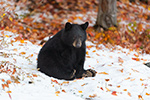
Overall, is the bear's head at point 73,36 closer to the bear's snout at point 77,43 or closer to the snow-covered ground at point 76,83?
the bear's snout at point 77,43

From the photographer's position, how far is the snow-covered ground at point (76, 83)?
11.0ft

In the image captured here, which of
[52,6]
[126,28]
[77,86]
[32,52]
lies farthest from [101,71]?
[52,6]

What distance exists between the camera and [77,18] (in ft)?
35.8

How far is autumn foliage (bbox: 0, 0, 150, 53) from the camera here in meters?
8.86

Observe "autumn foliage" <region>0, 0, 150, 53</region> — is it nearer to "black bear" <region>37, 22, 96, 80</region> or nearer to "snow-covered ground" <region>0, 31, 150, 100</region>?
"snow-covered ground" <region>0, 31, 150, 100</region>

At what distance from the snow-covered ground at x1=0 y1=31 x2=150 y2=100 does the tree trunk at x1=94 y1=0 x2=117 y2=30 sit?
3.38 metres

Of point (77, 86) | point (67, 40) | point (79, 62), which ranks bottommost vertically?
point (77, 86)

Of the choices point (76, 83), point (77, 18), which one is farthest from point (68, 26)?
point (77, 18)

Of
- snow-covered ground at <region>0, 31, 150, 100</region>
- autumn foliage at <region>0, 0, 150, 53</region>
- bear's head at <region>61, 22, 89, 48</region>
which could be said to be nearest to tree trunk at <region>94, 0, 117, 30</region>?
autumn foliage at <region>0, 0, 150, 53</region>

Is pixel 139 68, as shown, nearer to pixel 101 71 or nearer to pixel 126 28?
pixel 101 71

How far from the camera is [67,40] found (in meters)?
4.64

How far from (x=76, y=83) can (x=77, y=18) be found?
6788 mm

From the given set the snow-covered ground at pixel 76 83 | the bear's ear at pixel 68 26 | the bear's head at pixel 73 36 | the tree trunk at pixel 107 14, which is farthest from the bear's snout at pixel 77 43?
the tree trunk at pixel 107 14

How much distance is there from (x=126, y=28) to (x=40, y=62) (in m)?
6.28
